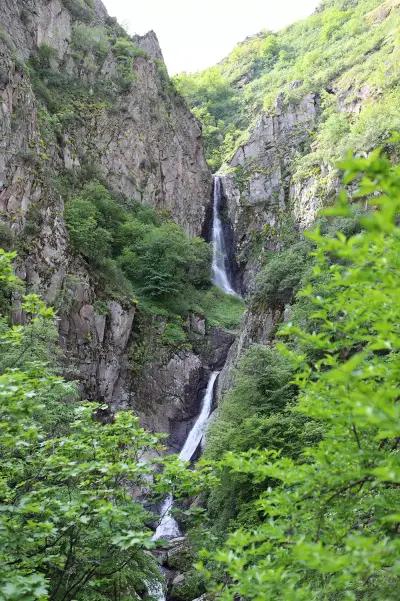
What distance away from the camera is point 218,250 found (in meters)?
40.7

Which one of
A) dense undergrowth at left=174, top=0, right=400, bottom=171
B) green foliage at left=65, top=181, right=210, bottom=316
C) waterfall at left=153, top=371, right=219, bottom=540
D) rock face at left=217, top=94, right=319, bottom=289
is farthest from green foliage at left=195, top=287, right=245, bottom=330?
dense undergrowth at left=174, top=0, right=400, bottom=171

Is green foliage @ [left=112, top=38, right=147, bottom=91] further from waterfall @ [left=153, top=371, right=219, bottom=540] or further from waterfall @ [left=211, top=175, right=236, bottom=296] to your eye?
waterfall @ [left=153, top=371, right=219, bottom=540]

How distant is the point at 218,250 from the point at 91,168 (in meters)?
13.5

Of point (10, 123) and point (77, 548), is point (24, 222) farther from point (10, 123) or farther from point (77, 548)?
point (77, 548)

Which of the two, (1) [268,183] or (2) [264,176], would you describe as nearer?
(1) [268,183]

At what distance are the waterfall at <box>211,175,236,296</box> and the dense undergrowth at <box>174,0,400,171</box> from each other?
25.3ft

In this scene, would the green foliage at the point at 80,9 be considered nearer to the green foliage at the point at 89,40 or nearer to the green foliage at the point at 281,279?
the green foliage at the point at 89,40

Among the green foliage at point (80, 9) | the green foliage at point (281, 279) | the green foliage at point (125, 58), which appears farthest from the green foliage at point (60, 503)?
the green foliage at point (80, 9)

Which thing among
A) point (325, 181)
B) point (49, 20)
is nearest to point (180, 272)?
point (325, 181)

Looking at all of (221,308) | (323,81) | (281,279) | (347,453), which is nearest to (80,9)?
(323,81)

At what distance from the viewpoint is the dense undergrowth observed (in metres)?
31.5

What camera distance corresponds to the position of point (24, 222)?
70.4 ft

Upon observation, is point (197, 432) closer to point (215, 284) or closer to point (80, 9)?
Answer: point (215, 284)

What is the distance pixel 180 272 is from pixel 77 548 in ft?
89.8
